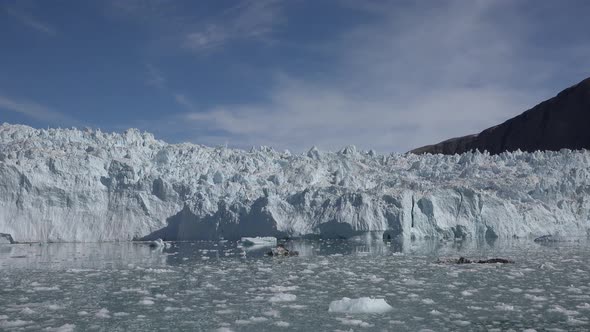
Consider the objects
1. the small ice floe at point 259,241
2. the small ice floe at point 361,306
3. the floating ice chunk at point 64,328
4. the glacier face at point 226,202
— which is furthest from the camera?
the glacier face at point 226,202

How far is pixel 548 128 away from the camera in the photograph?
56.6 metres

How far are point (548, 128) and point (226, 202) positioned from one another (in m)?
43.5

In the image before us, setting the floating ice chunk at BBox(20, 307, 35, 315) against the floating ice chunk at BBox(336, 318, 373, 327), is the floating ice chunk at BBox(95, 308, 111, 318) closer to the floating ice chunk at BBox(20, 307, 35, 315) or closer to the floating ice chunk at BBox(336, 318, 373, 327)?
the floating ice chunk at BBox(20, 307, 35, 315)

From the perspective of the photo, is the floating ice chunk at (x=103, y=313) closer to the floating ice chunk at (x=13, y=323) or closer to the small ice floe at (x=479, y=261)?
the floating ice chunk at (x=13, y=323)

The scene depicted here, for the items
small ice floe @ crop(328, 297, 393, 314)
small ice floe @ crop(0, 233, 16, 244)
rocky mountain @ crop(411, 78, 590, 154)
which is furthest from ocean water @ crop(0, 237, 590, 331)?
rocky mountain @ crop(411, 78, 590, 154)

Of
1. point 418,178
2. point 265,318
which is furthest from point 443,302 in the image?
point 418,178

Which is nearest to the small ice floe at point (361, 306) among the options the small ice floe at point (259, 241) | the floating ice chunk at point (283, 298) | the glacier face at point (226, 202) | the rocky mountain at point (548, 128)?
the floating ice chunk at point (283, 298)

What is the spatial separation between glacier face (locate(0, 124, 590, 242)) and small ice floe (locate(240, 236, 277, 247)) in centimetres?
68

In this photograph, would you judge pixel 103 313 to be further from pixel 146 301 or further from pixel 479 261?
pixel 479 261

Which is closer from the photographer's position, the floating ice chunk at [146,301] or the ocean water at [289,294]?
the ocean water at [289,294]

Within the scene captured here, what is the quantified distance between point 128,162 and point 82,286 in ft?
52.5

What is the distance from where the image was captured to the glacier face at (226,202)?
22875mm

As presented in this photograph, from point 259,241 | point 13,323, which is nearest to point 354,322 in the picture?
point 13,323

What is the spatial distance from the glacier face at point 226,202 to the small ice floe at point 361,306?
53.7ft
